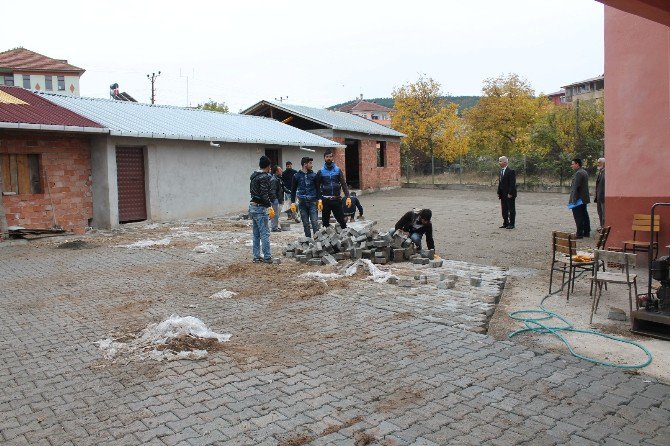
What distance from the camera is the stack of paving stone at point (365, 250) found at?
10172mm

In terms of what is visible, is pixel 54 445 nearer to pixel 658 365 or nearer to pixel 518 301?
pixel 658 365

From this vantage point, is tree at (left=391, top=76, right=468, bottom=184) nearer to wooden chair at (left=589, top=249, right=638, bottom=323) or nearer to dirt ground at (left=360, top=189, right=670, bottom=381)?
dirt ground at (left=360, top=189, right=670, bottom=381)

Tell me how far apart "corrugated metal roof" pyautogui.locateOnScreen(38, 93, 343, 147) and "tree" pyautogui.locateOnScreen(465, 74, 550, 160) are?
18400 millimetres

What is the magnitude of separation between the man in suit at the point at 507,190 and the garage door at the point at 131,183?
10.8 m

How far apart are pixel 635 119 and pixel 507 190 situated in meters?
5.24

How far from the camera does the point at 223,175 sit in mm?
20406

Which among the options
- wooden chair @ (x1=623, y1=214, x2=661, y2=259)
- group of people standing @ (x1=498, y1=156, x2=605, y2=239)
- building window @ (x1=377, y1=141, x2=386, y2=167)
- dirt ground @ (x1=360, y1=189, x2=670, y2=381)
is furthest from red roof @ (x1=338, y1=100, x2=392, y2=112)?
wooden chair @ (x1=623, y1=214, x2=661, y2=259)

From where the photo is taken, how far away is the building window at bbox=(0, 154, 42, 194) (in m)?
14.5

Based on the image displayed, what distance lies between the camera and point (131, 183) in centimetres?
1727

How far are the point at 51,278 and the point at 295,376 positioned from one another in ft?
20.8

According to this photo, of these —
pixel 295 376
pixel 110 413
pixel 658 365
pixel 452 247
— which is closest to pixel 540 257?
pixel 452 247

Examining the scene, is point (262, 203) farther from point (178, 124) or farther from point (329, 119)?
point (329, 119)

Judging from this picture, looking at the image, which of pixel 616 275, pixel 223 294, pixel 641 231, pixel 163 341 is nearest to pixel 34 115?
pixel 223 294

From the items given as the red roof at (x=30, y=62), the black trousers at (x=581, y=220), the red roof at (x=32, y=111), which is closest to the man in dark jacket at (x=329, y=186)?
the black trousers at (x=581, y=220)
